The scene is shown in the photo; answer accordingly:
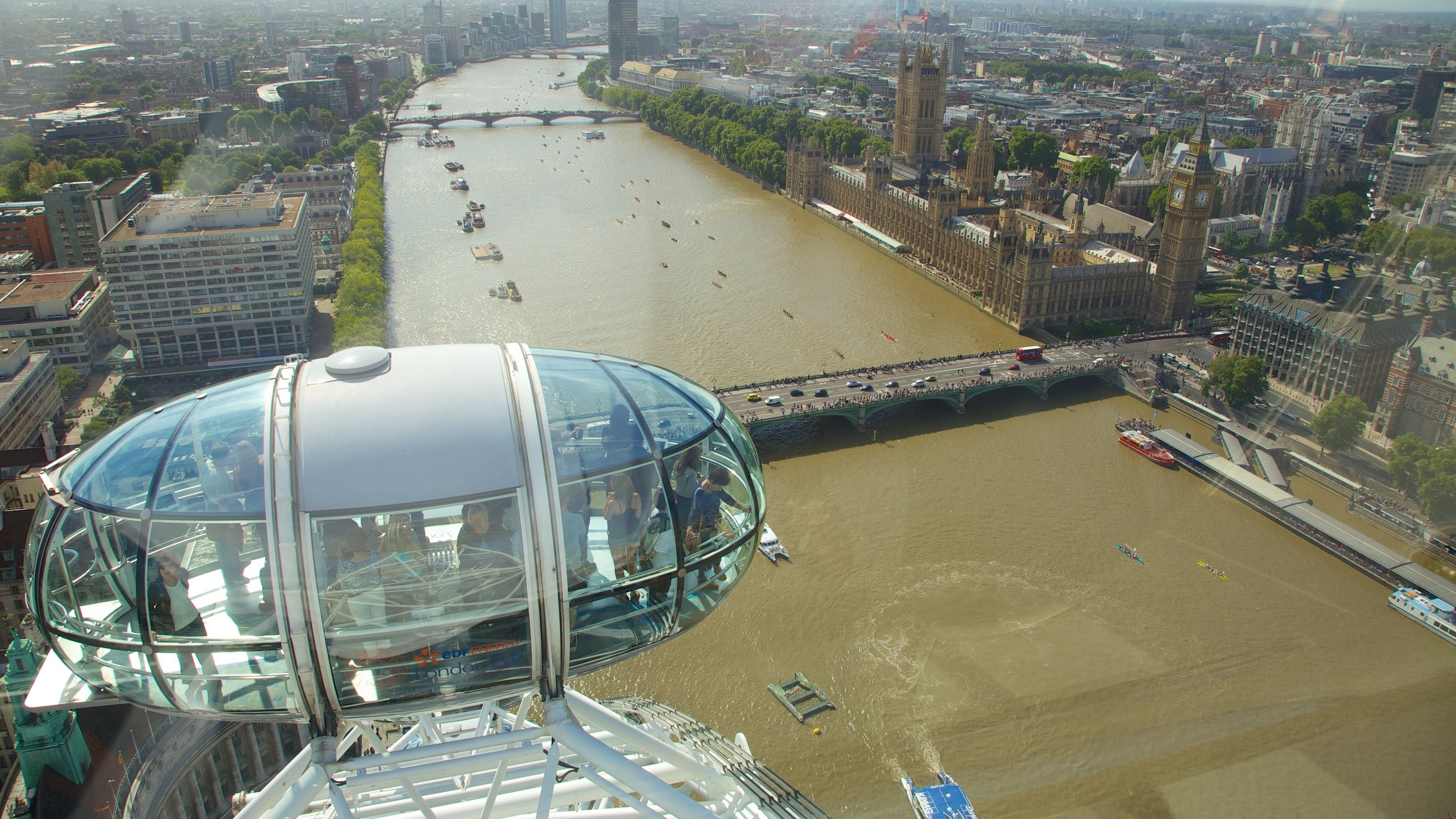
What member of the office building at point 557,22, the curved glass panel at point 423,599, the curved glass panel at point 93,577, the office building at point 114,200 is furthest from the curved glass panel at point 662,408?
the office building at point 557,22

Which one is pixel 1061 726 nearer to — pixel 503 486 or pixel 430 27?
pixel 503 486

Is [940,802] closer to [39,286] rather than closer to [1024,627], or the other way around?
[1024,627]

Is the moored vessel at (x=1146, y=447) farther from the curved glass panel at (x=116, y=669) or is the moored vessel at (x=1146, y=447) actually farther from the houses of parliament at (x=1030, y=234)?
the curved glass panel at (x=116, y=669)

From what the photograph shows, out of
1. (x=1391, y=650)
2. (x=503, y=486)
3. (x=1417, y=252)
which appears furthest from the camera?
(x=1417, y=252)

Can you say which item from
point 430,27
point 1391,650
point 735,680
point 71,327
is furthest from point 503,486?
point 430,27

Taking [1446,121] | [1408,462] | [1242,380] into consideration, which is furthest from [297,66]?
[1408,462]

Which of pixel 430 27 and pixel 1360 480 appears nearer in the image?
pixel 1360 480

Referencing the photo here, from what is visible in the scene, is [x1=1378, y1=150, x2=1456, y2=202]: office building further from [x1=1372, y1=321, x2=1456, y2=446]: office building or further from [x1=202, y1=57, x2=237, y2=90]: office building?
[x1=202, y1=57, x2=237, y2=90]: office building
